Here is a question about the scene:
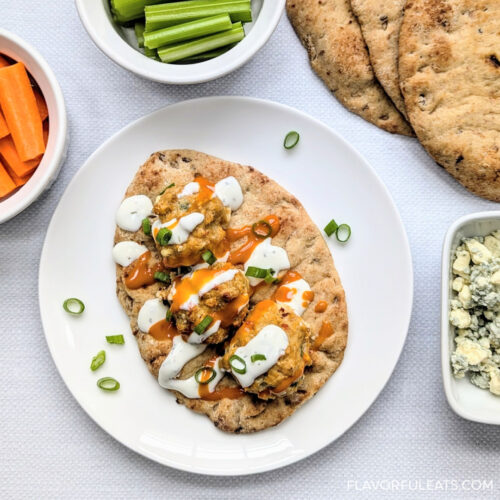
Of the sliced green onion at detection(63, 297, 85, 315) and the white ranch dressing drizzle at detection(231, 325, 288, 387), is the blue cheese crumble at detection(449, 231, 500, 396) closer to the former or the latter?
the white ranch dressing drizzle at detection(231, 325, 288, 387)

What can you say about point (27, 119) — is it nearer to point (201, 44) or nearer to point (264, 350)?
point (201, 44)

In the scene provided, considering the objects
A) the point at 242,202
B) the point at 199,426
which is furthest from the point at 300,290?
the point at 199,426

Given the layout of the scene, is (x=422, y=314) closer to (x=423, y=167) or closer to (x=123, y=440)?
(x=423, y=167)

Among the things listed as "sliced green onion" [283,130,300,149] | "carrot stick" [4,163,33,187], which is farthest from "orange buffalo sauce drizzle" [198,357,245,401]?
"carrot stick" [4,163,33,187]

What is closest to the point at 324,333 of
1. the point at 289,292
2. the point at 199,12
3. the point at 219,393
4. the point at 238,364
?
the point at 289,292

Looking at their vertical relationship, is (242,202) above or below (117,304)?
above

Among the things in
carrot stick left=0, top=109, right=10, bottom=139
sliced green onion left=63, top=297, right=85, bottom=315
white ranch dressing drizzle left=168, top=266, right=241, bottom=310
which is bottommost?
sliced green onion left=63, top=297, right=85, bottom=315
